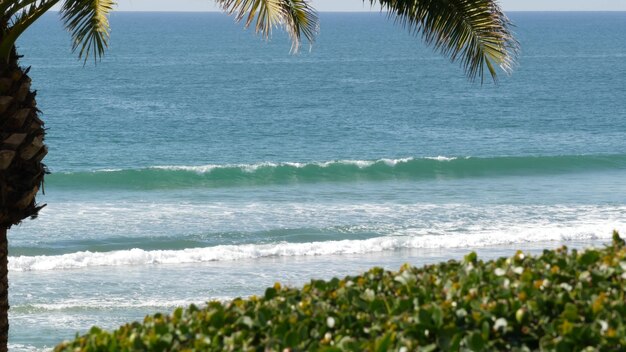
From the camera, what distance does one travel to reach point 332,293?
4805mm

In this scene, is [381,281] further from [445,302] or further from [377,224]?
[377,224]

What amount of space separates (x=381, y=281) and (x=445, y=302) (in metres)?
0.68

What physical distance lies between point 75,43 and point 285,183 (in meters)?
20.6

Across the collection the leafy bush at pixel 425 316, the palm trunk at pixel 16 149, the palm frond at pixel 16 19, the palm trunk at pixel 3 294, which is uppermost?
the palm frond at pixel 16 19

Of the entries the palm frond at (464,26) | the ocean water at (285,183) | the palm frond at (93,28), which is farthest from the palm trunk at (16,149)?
the ocean water at (285,183)

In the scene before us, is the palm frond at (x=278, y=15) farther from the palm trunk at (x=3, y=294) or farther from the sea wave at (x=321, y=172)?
the sea wave at (x=321, y=172)

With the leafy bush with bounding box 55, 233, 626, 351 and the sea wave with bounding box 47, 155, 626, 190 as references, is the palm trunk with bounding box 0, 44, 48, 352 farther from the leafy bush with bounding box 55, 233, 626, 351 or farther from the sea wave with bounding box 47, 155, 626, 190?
the sea wave with bounding box 47, 155, 626, 190

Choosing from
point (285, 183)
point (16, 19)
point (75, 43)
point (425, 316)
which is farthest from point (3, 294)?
point (285, 183)

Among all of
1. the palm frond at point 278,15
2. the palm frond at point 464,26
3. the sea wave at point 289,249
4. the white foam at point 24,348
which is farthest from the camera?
the sea wave at point 289,249

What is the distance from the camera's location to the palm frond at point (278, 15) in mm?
8609

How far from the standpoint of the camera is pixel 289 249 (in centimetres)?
1962

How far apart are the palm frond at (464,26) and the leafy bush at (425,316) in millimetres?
3499

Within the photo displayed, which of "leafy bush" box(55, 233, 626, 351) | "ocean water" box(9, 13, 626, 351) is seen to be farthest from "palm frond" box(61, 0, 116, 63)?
"leafy bush" box(55, 233, 626, 351)

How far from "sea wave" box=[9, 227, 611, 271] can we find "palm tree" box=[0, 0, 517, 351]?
31.6 ft
